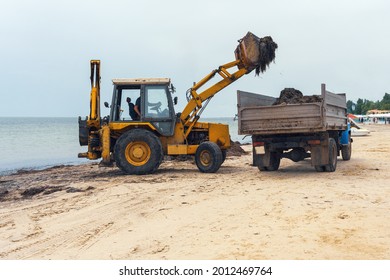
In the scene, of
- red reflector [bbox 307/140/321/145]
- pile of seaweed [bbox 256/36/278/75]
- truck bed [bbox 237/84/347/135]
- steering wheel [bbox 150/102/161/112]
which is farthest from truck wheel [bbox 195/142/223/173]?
pile of seaweed [bbox 256/36/278/75]

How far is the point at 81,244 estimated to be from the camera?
5.88 meters

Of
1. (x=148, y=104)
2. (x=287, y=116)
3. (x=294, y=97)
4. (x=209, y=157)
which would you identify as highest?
(x=294, y=97)

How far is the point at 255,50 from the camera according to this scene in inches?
515

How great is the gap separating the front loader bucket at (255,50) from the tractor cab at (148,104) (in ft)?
7.38

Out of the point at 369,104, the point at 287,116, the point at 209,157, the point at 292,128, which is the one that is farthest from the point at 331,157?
the point at 369,104

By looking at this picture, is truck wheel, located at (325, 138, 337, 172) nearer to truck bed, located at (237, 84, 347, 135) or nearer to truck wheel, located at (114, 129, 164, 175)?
truck bed, located at (237, 84, 347, 135)

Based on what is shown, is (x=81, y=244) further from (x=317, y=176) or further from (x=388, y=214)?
(x=317, y=176)

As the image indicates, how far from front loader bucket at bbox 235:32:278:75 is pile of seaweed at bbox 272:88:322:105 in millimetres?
1110

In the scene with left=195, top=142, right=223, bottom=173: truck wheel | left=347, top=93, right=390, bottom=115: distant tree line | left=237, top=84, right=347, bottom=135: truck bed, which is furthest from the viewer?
left=347, top=93, right=390, bottom=115: distant tree line

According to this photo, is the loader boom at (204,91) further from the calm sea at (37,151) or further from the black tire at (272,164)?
the calm sea at (37,151)

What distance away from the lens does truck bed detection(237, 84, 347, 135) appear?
10.9 meters

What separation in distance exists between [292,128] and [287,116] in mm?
323

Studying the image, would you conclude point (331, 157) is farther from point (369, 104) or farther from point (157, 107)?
point (369, 104)

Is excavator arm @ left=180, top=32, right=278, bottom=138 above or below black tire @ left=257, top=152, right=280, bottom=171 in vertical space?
above
